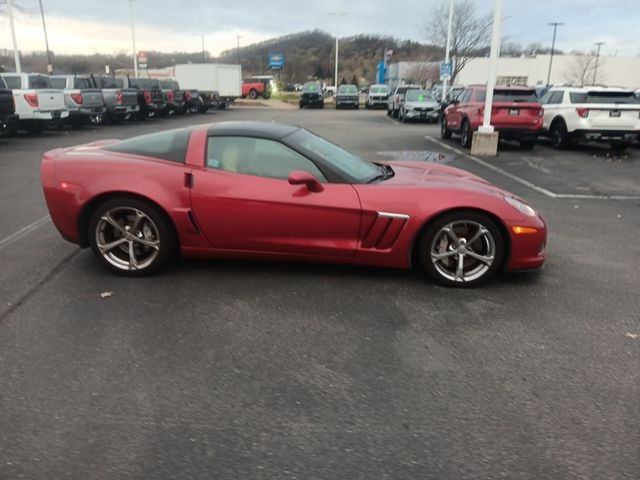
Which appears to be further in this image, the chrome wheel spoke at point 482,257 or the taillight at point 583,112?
the taillight at point 583,112

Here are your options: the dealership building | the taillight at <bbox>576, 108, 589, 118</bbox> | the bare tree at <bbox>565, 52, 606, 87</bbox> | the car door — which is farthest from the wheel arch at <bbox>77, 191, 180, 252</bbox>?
the bare tree at <bbox>565, 52, 606, 87</bbox>

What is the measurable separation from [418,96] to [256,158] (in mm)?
23644

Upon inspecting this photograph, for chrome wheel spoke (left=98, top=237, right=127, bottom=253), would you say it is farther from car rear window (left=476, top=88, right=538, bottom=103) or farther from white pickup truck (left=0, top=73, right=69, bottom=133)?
white pickup truck (left=0, top=73, right=69, bottom=133)

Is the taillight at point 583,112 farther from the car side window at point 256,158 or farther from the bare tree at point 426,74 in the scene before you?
the bare tree at point 426,74

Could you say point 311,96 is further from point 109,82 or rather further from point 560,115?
point 560,115

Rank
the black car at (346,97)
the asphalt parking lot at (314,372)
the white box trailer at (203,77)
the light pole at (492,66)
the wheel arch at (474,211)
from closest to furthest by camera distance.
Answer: the asphalt parking lot at (314,372), the wheel arch at (474,211), the light pole at (492,66), the white box trailer at (203,77), the black car at (346,97)

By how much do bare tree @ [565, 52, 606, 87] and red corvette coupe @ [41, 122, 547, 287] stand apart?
9688cm

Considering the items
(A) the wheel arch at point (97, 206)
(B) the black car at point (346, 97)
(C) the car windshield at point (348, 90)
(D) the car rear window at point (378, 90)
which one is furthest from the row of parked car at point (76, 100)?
(D) the car rear window at point (378, 90)

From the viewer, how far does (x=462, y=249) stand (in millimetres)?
4480

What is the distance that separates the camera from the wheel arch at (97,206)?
4.61 metres

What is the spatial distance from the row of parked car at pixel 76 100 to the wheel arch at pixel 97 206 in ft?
38.6

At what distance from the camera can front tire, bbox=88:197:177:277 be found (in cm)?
463

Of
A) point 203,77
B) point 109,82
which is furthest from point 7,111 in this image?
point 203,77

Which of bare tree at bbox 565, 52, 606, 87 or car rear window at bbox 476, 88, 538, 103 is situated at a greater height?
bare tree at bbox 565, 52, 606, 87
